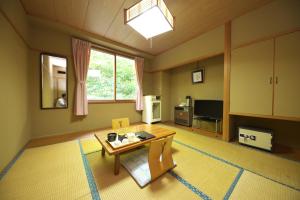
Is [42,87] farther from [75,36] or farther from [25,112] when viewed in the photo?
[75,36]

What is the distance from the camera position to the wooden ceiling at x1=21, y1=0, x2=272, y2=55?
2010 mm

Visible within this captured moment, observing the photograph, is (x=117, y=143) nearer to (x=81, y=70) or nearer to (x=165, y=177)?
(x=165, y=177)

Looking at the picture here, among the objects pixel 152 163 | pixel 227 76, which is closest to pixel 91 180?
pixel 152 163

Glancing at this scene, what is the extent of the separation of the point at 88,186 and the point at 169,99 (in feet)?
13.1

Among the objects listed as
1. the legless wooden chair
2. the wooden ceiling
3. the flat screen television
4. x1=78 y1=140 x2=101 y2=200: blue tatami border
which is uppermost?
the wooden ceiling

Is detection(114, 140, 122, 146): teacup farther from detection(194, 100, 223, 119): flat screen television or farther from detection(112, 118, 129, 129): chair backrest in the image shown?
detection(194, 100, 223, 119): flat screen television

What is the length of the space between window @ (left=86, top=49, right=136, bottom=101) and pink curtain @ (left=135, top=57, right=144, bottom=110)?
0.52 feet

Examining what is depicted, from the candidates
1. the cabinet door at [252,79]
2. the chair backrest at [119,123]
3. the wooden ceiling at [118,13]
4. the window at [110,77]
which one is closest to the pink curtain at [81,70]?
the window at [110,77]

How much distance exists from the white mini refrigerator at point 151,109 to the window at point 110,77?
60 cm

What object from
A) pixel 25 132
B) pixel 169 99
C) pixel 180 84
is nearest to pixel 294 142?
pixel 180 84

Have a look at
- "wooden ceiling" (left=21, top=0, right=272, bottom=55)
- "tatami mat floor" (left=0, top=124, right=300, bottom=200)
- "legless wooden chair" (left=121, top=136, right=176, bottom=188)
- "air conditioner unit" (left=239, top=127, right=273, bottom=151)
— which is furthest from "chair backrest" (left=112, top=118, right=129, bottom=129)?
"air conditioner unit" (left=239, top=127, right=273, bottom=151)

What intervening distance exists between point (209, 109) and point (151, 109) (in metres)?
1.88

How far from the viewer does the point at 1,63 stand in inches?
59.4

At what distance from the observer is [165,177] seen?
1459 millimetres
